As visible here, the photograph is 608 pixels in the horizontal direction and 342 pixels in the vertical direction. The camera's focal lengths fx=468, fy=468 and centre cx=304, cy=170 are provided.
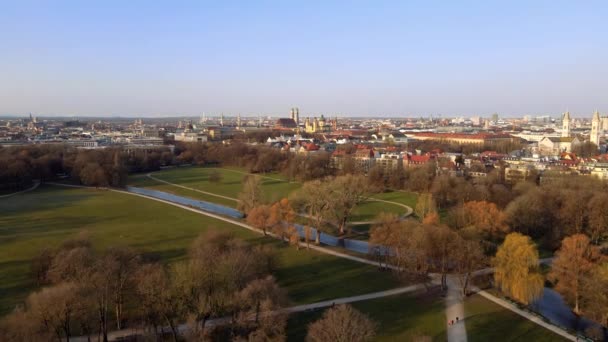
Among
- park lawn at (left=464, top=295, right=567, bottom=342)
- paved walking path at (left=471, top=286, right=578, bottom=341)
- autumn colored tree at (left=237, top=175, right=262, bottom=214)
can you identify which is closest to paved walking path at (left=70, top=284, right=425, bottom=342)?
paved walking path at (left=471, top=286, right=578, bottom=341)

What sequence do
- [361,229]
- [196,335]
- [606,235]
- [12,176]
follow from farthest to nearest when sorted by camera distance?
[12,176] → [361,229] → [606,235] → [196,335]

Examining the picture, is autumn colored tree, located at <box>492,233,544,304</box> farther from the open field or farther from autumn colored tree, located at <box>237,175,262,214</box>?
autumn colored tree, located at <box>237,175,262,214</box>

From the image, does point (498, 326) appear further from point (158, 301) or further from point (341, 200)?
point (341, 200)

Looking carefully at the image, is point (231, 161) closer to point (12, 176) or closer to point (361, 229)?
point (12, 176)

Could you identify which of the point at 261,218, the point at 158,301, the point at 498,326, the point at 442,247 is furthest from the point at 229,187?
the point at 498,326

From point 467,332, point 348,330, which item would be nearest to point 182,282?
point 348,330

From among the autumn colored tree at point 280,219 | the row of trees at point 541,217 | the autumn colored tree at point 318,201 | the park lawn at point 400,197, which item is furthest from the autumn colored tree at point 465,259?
the park lawn at point 400,197
